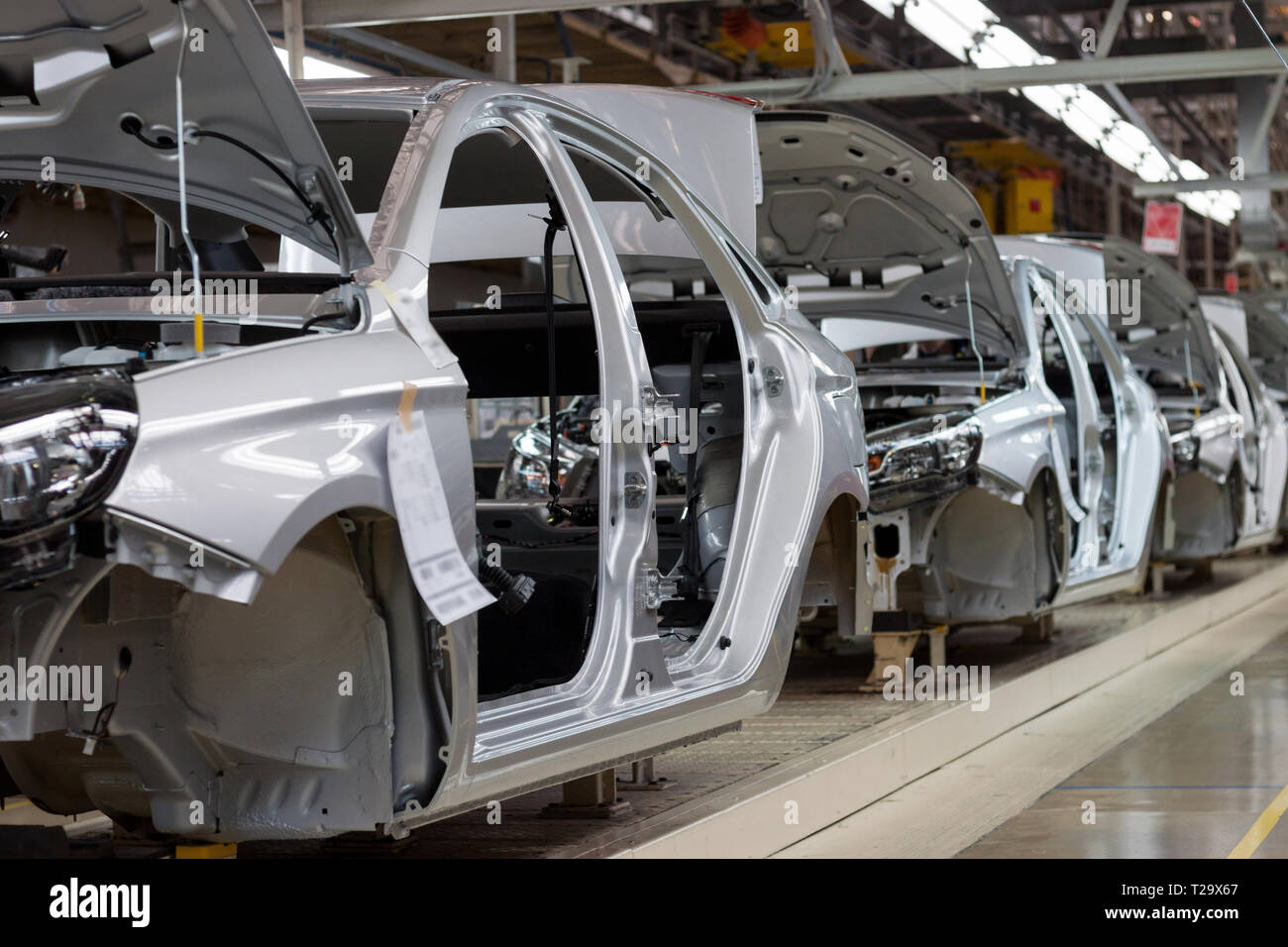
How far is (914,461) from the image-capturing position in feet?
20.4

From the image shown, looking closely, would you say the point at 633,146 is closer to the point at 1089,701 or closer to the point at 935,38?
the point at 1089,701

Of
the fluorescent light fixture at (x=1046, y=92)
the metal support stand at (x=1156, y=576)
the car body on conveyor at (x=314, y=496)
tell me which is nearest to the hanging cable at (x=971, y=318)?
the car body on conveyor at (x=314, y=496)

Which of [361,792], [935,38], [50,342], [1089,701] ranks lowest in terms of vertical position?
[1089,701]

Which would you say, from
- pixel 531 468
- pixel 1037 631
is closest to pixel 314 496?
pixel 1037 631

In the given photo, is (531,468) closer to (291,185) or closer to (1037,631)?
(1037,631)

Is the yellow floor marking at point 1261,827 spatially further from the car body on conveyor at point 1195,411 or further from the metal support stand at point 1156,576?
the metal support stand at point 1156,576

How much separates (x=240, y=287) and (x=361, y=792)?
3.05 feet

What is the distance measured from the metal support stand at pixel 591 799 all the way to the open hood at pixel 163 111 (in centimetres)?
166

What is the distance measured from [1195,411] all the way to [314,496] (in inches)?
365

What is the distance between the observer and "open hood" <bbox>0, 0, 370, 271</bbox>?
8.79ft

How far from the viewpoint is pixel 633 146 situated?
397cm

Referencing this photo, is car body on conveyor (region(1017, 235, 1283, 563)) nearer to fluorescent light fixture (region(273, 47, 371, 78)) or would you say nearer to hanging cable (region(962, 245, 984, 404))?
hanging cable (region(962, 245, 984, 404))
